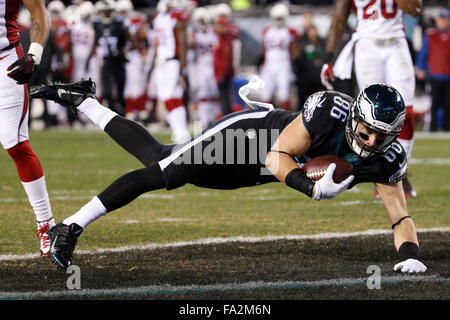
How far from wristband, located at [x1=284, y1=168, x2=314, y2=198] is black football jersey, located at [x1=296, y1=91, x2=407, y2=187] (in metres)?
0.22

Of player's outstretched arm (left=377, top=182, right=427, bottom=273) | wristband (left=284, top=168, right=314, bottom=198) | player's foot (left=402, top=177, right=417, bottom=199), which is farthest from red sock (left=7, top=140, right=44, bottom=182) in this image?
player's foot (left=402, top=177, right=417, bottom=199)

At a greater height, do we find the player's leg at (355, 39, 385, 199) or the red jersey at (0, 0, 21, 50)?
the red jersey at (0, 0, 21, 50)

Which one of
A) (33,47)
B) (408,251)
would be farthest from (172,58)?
(408,251)

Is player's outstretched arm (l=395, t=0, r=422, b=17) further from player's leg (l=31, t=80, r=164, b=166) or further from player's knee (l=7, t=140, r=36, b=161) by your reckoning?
player's knee (l=7, t=140, r=36, b=161)

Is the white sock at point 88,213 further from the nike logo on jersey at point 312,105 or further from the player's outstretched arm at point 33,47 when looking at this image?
the nike logo on jersey at point 312,105

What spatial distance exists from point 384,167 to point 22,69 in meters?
1.87

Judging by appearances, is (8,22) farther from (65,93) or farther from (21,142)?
(21,142)

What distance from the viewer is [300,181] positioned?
3.87m

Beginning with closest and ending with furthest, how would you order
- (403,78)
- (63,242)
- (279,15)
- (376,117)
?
1. (376,117)
2. (63,242)
3. (403,78)
4. (279,15)

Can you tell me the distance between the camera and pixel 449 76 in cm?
1352

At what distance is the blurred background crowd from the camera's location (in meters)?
13.6

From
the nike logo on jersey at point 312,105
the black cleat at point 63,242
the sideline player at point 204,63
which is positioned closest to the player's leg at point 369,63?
the nike logo on jersey at point 312,105
